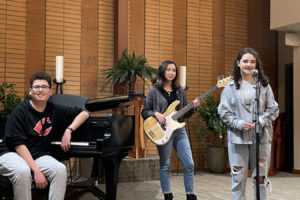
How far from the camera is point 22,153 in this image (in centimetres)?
260

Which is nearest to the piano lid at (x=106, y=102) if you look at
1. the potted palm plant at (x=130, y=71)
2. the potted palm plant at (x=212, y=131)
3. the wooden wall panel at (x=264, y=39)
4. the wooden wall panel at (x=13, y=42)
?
the potted palm plant at (x=130, y=71)

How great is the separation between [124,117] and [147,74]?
74.6 inches

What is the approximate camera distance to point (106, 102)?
3244 millimetres

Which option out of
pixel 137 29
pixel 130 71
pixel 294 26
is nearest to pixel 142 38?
pixel 137 29

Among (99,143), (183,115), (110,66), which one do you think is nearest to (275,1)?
(110,66)

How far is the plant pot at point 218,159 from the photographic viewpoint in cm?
613

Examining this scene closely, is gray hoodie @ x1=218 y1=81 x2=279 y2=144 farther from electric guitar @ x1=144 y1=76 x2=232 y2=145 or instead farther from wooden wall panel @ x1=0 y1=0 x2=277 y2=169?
wooden wall panel @ x1=0 y1=0 x2=277 y2=169

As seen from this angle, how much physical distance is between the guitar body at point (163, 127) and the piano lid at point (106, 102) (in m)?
0.45

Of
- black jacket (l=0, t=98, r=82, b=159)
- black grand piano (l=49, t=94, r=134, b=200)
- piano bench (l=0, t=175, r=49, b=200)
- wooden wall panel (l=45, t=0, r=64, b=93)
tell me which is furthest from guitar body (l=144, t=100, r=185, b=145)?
wooden wall panel (l=45, t=0, r=64, b=93)

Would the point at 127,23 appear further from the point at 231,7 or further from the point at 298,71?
the point at 298,71

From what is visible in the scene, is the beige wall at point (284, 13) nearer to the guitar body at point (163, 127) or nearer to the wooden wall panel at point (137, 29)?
the wooden wall panel at point (137, 29)

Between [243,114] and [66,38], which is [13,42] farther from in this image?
[243,114]

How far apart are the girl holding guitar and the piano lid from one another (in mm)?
400

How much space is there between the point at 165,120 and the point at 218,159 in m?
2.97
